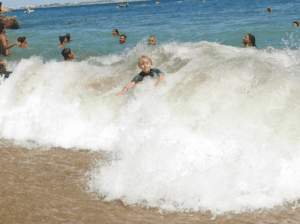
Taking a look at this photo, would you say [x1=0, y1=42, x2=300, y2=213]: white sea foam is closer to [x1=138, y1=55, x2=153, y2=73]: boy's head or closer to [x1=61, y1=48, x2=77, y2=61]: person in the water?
[x1=138, y1=55, x2=153, y2=73]: boy's head

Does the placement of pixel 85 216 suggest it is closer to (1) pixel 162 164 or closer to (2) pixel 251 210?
(1) pixel 162 164

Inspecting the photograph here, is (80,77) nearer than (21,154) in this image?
No

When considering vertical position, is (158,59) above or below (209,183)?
above

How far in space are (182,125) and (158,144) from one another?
689 mm

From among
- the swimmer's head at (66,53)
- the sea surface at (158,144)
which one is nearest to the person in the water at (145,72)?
the sea surface at (158,144)

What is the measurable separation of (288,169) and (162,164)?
1.77 meters

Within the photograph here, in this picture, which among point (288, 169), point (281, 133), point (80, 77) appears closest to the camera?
point (288, 169)

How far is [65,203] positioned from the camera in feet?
11.6

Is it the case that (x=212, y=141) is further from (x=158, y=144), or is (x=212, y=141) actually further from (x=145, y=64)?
(x=145, y=64)

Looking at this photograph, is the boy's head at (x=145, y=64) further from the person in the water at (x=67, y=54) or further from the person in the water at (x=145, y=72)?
the person in the water at (x=67, y=54)

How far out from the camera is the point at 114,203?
352 cm

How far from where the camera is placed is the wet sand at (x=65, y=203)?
3.17 m

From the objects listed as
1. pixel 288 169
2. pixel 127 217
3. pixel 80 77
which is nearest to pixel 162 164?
pixel 127 217

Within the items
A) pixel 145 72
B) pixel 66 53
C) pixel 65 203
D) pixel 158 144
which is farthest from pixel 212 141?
pixel 66 53
